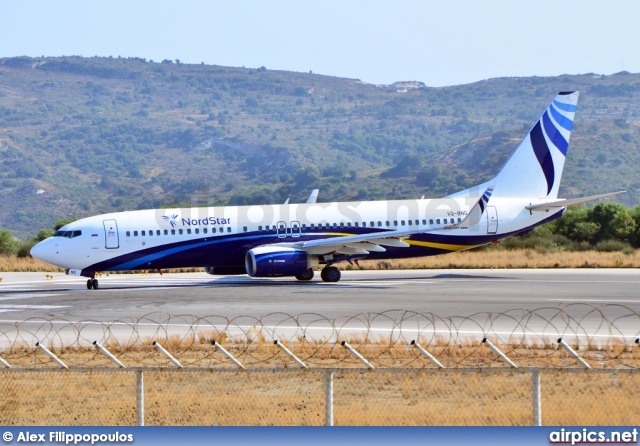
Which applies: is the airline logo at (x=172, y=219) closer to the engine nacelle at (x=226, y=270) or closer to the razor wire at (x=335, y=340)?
the engine nacelle at (x=226, y=270)

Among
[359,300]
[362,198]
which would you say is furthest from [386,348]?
[362,198]

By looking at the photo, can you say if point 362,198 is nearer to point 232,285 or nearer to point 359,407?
point 232,285

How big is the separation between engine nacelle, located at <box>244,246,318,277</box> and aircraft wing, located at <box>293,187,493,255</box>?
58 centimetres

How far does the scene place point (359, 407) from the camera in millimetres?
15891

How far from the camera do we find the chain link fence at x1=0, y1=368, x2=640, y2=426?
14492 mm

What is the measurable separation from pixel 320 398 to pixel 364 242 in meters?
25.5

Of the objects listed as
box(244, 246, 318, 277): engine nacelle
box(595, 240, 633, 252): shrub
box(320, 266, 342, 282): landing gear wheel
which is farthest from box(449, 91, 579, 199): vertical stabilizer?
box(595, 240, 633, 252): shrub

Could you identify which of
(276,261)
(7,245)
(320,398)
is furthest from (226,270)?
(7,245)

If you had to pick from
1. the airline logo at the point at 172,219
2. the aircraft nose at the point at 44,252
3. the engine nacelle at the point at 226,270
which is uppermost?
the airline logo at the point at 172,219

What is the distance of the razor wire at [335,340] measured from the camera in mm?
21016

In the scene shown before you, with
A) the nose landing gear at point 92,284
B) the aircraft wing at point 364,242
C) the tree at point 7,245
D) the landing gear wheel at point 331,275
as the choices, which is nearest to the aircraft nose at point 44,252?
the nose landing gear at point 92,284

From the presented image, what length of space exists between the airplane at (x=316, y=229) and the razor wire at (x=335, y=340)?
11195mm

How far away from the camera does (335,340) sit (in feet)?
80.3

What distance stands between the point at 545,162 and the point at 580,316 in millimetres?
20429
